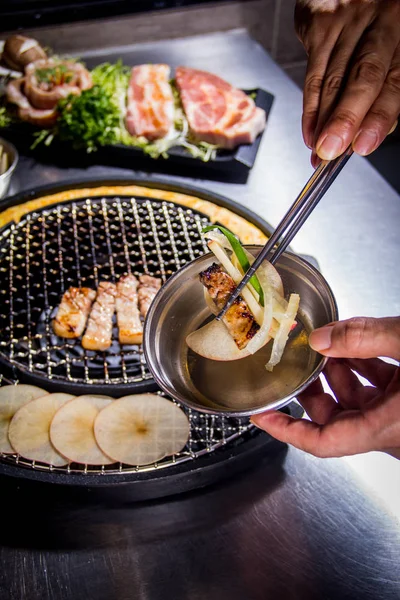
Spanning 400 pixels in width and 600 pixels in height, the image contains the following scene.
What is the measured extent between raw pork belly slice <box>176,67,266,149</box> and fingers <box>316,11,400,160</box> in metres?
1.58

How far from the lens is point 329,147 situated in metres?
2.03

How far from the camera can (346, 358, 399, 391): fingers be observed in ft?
7.72

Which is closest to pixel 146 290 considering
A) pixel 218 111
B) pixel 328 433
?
pixel 328 433

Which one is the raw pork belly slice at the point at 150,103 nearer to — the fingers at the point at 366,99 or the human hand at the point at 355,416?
the fingers at the point at 366,99

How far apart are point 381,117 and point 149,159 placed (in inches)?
89.0

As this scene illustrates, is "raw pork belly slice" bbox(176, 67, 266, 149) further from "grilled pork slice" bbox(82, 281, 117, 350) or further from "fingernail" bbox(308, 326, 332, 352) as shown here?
"fingernail" bbox(308, 326, 332, 352)

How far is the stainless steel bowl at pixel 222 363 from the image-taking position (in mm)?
2227

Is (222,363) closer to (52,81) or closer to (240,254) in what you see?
(240,254)

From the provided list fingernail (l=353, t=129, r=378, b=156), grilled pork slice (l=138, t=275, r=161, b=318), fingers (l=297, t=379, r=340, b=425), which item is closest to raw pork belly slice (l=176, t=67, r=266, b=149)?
grilled pork slice (l=138, t=275, r=161, b=318)

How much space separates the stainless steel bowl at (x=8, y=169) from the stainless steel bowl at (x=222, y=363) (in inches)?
72.1

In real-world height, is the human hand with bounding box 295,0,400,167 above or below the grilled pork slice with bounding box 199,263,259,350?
above

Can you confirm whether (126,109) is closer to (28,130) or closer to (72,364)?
(28,130)

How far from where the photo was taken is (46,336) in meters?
3.02

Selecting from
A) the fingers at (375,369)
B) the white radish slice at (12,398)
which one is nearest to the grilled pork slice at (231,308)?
the fingers at (375,369)
